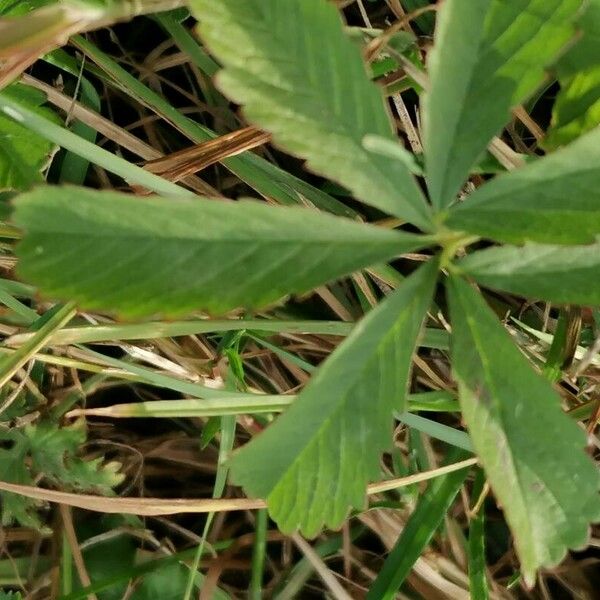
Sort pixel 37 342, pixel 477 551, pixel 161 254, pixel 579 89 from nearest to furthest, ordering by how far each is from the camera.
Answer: pixel 161 254 → pixel 579 89 → pixel 37 342 → pixel 477 551

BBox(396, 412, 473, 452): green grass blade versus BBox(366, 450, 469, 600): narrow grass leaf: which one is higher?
BBox(396, 412, 473, 452): green grass blade

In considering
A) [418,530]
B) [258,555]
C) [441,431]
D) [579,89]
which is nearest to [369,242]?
[579,89]

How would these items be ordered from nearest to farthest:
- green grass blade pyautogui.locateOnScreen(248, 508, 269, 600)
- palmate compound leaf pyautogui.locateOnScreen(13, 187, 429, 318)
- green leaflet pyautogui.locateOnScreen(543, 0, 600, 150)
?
palmate compound leaf pyautogui.locateOnScreen(13, 187, 429, 318)
green leaflet pyautogui.locateOnScreen(543, 0, 600, 150)
green grass blade pyautogui.locateOnScreen(248, 508, 269, 600)

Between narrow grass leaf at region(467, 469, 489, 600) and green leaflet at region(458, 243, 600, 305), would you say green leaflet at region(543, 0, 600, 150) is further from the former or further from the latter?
narrow grass leaf at region(467, 469, 489, 600)

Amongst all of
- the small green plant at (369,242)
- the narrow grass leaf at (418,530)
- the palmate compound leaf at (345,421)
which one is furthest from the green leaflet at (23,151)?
the narrow grass leaf at (418,530)

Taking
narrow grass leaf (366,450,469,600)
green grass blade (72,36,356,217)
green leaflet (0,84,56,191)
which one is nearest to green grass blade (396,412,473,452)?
narrow grass leaf (366,450,469,600)

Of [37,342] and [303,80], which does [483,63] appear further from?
[37,342]

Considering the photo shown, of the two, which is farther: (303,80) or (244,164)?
(244,164)
